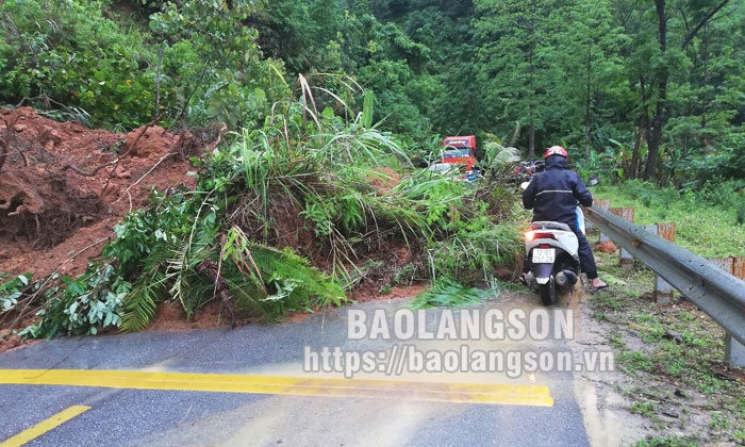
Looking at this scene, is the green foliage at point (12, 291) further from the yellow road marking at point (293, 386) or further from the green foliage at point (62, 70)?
the green foliage at point (62, 70)

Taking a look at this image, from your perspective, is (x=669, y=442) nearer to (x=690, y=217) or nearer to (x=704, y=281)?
(x=704, y=281)

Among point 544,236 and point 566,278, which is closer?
point 566,278

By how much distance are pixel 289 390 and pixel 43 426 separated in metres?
1.47

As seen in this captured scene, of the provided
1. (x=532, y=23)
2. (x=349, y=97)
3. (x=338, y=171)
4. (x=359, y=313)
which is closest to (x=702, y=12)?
(x=532, y=23)

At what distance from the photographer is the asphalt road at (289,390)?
274 cm

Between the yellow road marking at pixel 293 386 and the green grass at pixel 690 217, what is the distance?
197 inches

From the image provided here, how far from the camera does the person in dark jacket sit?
517 cm

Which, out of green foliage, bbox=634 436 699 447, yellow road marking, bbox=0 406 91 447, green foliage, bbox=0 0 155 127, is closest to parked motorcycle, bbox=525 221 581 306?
green foliage, bbox=634 436 699 447

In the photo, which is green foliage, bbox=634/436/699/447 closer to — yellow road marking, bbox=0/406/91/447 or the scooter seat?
the scooter seat

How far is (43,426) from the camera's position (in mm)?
2959

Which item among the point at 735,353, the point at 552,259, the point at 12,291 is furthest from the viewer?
the point at 12,291

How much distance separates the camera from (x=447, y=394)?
3.15m

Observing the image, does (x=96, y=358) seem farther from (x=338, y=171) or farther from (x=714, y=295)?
(x=714, y=295)

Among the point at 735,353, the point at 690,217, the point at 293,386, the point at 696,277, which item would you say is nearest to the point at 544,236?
the point at 696,277
